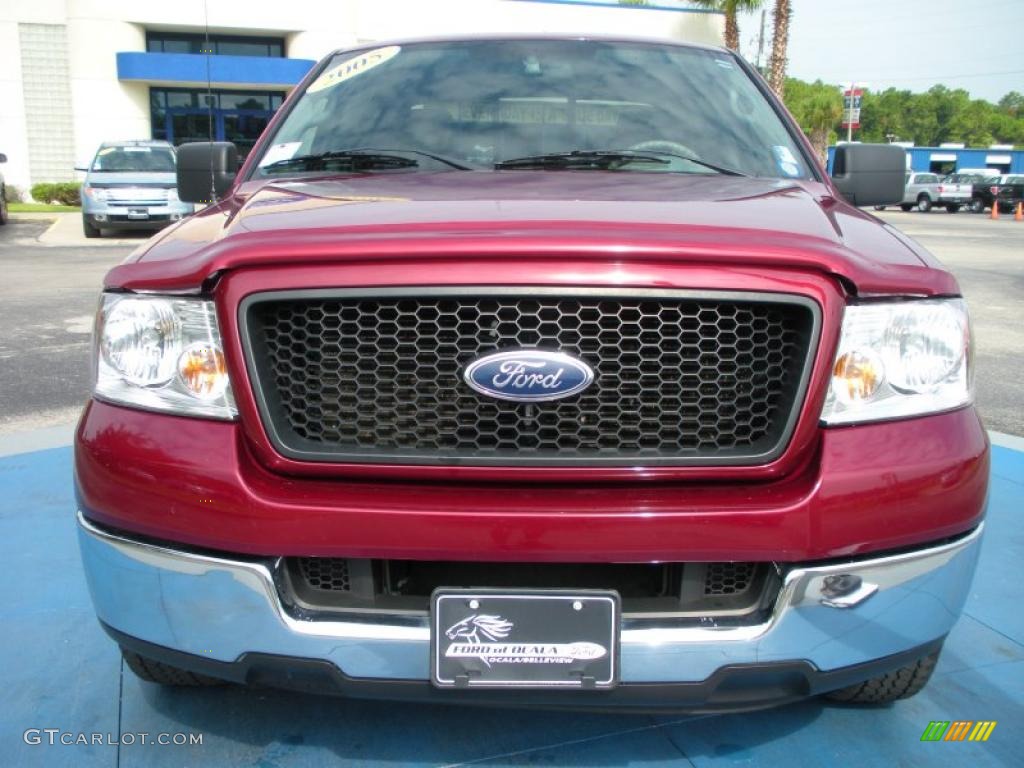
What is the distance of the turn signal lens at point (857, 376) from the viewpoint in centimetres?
189

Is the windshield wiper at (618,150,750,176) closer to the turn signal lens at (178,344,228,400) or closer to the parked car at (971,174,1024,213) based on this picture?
the turn signal lens at (178,344,228,400)

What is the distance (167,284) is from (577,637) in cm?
110

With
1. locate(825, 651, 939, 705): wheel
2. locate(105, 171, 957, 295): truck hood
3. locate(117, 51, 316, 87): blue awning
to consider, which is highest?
locate(117, 51, 316, 87): blue awning

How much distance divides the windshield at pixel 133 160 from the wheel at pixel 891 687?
16918mm

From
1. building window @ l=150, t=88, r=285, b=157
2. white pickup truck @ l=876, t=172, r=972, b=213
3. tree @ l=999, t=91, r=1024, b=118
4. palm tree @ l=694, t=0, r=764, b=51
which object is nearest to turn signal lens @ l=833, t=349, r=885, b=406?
palm tree @ l=694, t=0, r=764, b=51

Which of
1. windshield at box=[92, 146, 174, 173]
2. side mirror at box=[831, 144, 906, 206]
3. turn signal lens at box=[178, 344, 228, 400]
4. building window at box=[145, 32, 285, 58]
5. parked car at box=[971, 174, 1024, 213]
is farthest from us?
parked car at box=[971, 174, 1024, 213]

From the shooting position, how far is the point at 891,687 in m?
2.43

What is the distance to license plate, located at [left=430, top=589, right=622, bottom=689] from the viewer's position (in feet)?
5.89

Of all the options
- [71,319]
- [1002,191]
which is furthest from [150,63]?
[1002,191]

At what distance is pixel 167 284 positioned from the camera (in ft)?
6.38

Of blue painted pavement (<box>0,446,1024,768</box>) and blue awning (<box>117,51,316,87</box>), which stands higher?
blue awning (<box>117,51,316,87</box>)

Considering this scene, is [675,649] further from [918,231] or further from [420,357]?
[918,231]

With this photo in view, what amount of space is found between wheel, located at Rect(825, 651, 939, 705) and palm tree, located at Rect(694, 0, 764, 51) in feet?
84.1

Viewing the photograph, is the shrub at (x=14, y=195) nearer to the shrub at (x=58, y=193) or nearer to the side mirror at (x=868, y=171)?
the shrub at (x=58, y=193)
